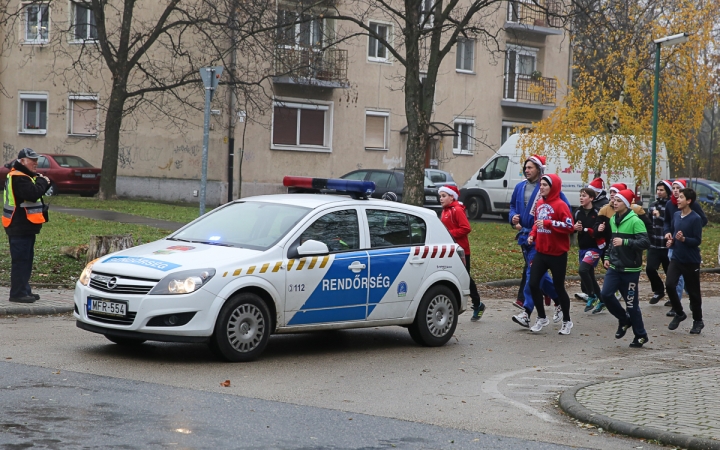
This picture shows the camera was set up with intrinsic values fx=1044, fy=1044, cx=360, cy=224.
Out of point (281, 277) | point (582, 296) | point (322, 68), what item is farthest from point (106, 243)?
point (322, 68)

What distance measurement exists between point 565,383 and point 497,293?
294 inches

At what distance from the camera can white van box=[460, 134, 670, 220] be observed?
3231cm

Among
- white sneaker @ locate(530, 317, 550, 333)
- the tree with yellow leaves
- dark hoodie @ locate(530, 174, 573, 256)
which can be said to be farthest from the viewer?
the tree with yellow leaves

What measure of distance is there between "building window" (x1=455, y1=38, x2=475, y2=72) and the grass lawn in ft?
47.5

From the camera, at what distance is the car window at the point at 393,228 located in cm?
1039

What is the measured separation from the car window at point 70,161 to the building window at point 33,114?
4158mm

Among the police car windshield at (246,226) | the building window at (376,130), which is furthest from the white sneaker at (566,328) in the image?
the building window at (376,130)

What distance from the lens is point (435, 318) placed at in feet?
35.7

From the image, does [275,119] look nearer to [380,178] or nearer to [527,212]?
[380,178]

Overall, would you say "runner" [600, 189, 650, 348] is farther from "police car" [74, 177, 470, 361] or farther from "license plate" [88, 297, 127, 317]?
"license plate" [88, 297, 127, 317]

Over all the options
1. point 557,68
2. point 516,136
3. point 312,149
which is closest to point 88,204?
point 312,149

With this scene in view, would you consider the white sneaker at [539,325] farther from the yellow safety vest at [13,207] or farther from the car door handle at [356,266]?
the yellow safety vest at [13,207]

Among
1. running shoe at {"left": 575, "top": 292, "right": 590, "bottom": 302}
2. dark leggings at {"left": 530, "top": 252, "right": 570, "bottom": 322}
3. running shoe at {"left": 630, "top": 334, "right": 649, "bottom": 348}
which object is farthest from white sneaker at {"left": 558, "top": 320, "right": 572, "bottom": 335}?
running shoe at {"left": 575, "top": 292, "right": 590, "bottom": 302}

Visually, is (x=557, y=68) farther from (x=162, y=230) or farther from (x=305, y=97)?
(x=162, y=230)
